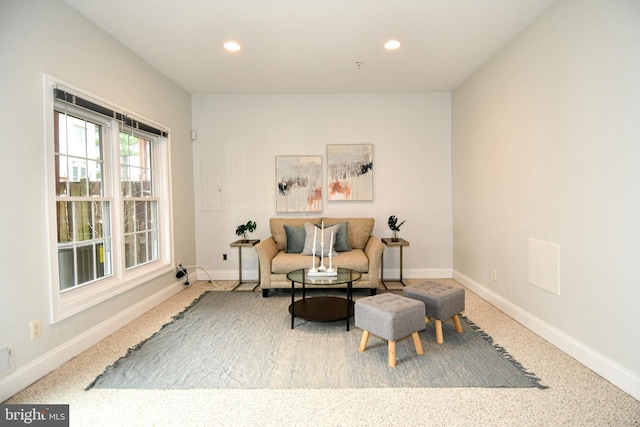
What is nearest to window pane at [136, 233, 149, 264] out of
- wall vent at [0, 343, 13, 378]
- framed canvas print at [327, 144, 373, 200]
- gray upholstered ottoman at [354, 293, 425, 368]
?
wall vent at [0, 343, 13, 378]

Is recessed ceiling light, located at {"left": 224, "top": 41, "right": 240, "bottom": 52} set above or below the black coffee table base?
above

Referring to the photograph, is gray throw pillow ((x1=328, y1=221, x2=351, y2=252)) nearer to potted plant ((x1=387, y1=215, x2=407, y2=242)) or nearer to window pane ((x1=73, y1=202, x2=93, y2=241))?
potted plant ((x1=387, y1=215, x2=407, y2=242))

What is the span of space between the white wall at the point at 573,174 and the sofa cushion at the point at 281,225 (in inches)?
92.4

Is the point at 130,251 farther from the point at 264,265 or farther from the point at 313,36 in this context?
the point at 313,36

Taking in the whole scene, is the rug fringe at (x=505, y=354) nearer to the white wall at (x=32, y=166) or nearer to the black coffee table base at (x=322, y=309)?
the black coffee table base at (x=322, y=309)

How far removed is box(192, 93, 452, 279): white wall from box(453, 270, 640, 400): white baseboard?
4.62 feet

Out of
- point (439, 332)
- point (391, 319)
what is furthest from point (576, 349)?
point (391, 319)

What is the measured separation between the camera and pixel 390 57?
11.1 feet

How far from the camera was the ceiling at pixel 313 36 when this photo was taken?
8.15ft

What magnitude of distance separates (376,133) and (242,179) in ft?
6.93

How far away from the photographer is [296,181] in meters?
4.64

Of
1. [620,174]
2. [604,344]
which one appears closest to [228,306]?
[604,344]

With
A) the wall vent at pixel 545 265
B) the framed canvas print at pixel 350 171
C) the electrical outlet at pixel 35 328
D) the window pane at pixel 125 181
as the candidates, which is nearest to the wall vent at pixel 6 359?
the electrical outlet at pixel 35 328

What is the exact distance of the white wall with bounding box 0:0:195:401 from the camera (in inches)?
75.7
